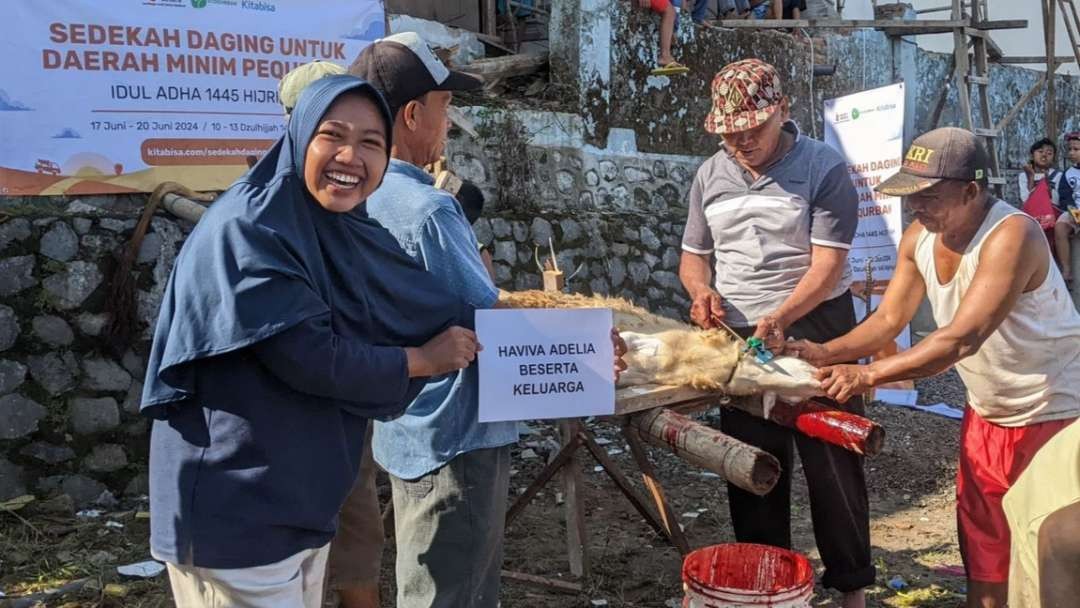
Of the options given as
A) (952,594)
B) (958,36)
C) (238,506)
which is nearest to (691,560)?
(238,506)

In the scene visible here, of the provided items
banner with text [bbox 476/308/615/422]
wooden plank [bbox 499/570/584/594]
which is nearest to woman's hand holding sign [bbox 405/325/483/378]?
banner with text [bbox 476/308/615/422]

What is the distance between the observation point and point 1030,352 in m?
3.12

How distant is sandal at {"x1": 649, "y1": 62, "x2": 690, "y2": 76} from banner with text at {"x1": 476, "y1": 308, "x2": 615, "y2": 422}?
5632 mm

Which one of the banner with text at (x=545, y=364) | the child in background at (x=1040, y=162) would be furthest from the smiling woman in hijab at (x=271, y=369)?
the child in background at (x=1040, y=162)

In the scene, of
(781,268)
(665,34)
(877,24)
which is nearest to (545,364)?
(781,268)

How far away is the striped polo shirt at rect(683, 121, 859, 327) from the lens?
3.51 metres

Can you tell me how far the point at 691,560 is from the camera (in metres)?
2.91

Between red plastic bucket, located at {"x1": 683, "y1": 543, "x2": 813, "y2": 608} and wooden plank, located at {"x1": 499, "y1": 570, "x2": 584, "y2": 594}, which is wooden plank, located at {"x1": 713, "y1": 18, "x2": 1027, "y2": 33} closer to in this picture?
wooden plank, located at {"x1": 499, "y1": 570, "x2": 584, "y2": 594}

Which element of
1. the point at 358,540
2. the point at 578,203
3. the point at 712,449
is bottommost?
the point at 358,540

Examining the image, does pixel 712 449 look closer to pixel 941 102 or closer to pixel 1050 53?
pixel 941 102

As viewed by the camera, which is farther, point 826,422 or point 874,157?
Result: point 874,157

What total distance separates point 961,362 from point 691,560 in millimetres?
1283

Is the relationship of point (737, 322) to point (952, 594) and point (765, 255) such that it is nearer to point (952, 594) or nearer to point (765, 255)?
point (765, 255)

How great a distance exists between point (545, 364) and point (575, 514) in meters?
1.86
